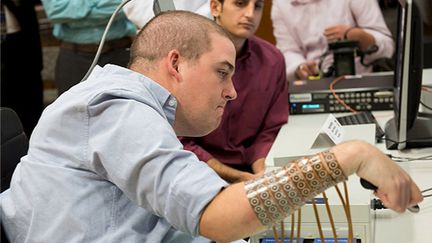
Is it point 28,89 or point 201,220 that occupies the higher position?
point 201,220

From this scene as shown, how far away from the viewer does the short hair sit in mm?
1196

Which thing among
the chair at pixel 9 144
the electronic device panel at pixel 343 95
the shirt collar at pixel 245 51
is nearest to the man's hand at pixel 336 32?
the electronic device panel at pixel 343 95

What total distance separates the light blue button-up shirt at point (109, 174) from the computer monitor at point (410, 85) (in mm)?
917

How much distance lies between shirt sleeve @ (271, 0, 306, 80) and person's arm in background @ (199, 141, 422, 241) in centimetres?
215

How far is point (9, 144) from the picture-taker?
1.51m

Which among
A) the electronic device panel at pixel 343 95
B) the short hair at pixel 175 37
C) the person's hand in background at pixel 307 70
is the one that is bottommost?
the person's hand in background at pixel 307 70

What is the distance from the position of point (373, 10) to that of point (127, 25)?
1.19 metres

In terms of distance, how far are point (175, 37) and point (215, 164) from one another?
986 millimetres

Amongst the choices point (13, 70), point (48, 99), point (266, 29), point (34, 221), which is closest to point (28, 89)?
point (13, 70)

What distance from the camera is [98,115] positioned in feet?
3.48

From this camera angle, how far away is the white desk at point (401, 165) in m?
1.41

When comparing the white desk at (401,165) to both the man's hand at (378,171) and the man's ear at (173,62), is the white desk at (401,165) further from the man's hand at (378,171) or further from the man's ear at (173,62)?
the man's ear at (173,62)

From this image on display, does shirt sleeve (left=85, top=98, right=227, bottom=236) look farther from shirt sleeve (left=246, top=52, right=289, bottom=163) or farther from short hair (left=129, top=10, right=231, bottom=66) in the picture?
shirt sleeve (left=246, top=52, right=289, bottom=163)

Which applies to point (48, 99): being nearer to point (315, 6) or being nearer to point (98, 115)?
point (315, 6)
